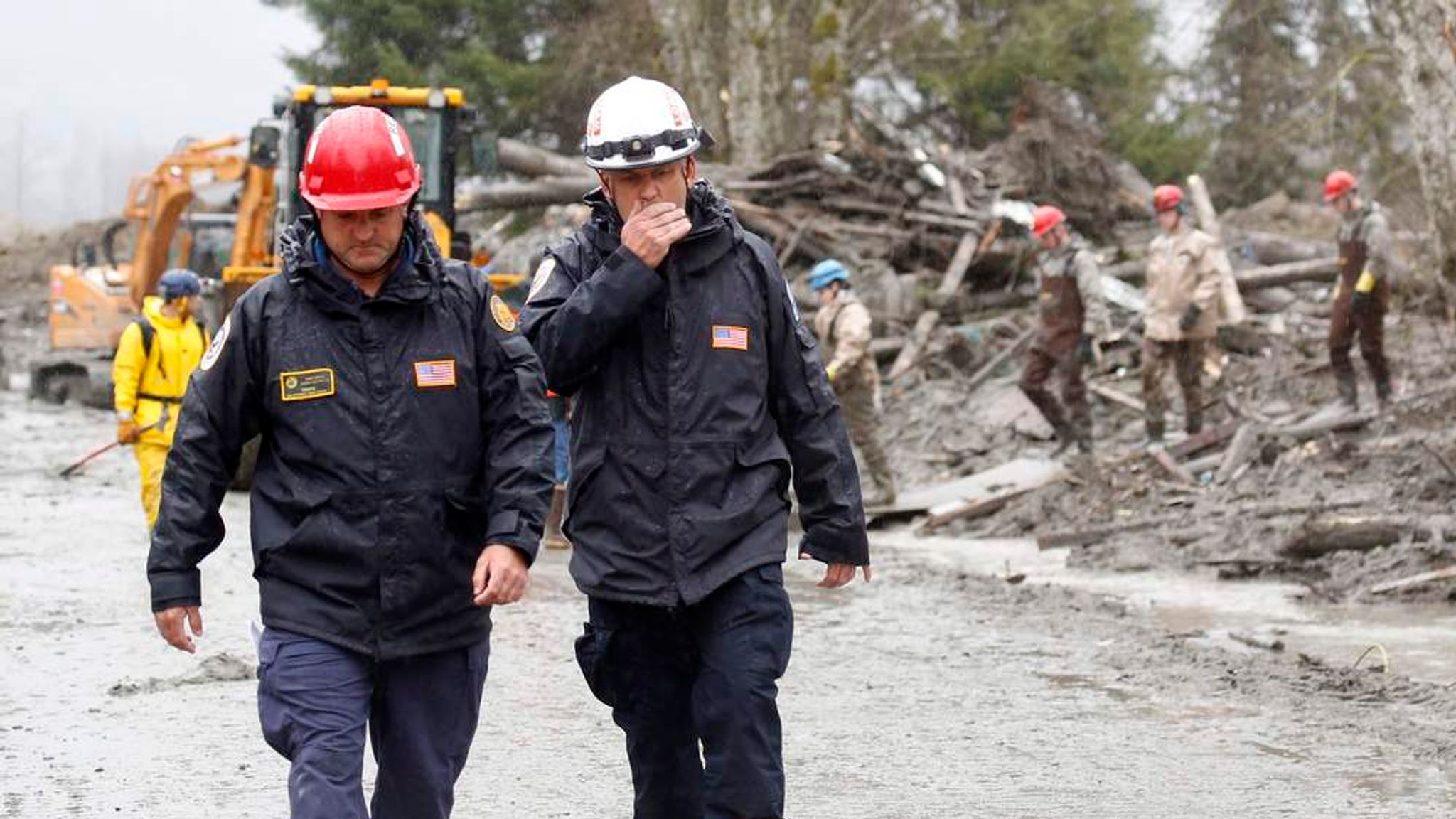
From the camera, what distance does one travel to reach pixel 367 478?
15.0 feet

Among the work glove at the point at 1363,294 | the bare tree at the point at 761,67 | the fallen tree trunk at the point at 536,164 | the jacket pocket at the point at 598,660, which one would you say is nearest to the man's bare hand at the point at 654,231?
the jacket pocket at the point at 598,660

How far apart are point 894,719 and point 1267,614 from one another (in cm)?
321

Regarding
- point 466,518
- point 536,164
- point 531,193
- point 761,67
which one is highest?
point 761,67

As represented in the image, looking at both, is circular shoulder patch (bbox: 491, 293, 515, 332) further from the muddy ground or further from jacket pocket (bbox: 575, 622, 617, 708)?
the muddy ground

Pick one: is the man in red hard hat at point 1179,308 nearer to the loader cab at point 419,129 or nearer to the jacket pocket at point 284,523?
the loader cab at point 419,129

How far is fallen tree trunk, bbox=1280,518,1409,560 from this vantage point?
37.1ft

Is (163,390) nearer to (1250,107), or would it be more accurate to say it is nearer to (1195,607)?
(1195,607)

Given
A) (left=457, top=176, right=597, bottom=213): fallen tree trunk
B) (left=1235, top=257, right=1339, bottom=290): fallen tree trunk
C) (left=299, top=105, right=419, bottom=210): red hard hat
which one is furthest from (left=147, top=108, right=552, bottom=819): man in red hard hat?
(left=457, top=176, right=597, bottom=213): fallen tree trunk

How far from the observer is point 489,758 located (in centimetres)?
708

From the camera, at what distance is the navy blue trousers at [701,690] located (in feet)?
15.5

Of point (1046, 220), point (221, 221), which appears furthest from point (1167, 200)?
point (221, 221)

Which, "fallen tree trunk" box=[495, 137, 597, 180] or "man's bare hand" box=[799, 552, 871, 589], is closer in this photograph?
"man's bare hand" box=[799, 552, 871, 589]

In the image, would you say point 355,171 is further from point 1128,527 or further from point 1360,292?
point 1360,292

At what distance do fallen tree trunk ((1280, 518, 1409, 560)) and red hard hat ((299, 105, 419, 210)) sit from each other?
792cm
